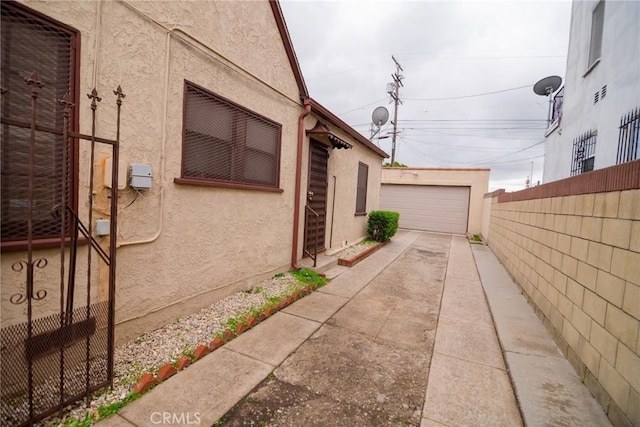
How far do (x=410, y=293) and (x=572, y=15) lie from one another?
1006 cm

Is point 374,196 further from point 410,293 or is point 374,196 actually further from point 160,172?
point 160,172

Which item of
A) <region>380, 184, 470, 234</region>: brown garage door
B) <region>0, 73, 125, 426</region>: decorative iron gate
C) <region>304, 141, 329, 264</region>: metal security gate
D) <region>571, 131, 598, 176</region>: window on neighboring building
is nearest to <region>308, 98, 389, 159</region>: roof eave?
<region>304, 141, 329, 264</region>: metal security gate

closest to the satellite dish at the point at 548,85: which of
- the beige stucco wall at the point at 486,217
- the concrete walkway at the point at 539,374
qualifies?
the beige stucco wall at the point at 486,217

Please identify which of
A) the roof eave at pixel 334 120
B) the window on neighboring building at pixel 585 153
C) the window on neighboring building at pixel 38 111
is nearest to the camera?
the window on neighboring building at pixel 38 111

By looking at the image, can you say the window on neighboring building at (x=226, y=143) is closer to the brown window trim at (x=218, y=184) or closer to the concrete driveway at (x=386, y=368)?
the brown window trim at (x=218, y=184)

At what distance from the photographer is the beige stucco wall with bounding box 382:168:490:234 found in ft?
44.1

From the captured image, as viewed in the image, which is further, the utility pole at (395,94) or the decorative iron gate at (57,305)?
the utility pole at (395,94)

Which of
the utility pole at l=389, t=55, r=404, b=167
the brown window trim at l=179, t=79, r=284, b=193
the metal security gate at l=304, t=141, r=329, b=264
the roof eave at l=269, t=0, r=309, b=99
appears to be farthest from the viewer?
the utility pole at l=389, t=55, r=404, b=167

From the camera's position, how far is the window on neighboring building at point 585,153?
6.69 meters

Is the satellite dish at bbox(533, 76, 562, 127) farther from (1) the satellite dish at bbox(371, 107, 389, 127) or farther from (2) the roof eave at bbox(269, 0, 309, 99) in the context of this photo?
(2) the roof eave at bbox(269, 0, 309, 99)

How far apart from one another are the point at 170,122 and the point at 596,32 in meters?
9.72

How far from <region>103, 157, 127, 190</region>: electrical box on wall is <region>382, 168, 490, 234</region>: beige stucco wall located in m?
13.7

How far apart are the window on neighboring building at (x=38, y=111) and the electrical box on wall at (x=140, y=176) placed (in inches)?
17.5

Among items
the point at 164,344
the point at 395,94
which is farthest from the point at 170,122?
the point at 395,94
